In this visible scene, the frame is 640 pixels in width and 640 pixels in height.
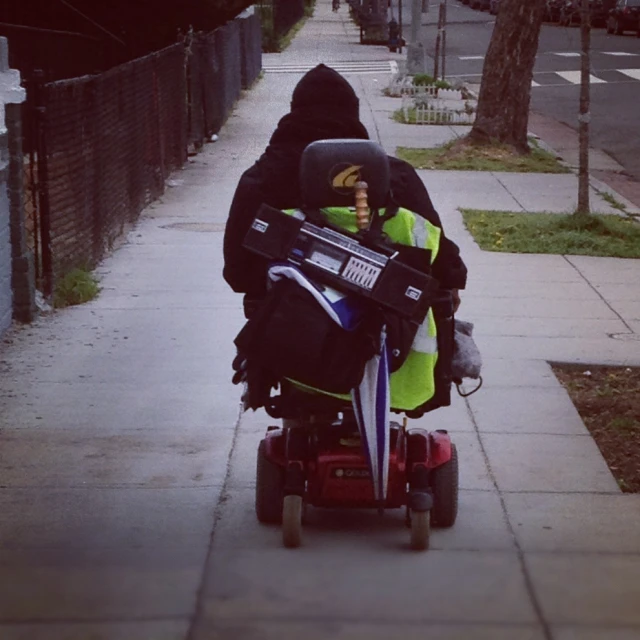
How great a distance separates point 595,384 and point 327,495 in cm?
291

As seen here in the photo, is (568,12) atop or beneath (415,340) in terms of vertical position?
atop

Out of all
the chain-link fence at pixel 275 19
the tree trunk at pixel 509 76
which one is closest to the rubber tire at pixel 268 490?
the tree trunk at pixel 509 76

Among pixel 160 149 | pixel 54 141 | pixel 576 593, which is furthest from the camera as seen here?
pixel 160 149

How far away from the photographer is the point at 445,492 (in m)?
5.23

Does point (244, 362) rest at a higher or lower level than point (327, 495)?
higher

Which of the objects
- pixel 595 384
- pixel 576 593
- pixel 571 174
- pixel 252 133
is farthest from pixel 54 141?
pixel 252 133

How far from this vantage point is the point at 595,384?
24.9ft

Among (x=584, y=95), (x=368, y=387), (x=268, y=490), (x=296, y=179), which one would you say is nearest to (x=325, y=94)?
(x=296, y=179)

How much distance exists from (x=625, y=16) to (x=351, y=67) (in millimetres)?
17641

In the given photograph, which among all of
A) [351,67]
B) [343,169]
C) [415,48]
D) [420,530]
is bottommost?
[351,67]

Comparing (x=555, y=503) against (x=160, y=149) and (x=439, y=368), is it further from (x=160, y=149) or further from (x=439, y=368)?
(x=160, y=149)

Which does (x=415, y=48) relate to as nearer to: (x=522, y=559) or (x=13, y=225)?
(x=13, y=225)

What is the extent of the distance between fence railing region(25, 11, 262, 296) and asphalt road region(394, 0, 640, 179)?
16.4 ft

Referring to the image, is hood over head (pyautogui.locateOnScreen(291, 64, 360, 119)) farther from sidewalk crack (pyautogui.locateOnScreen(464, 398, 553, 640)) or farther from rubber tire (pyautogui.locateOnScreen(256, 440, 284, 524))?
sidewalk crack (pyautogui.locateOnScreen(464, 398, 553, 640))
